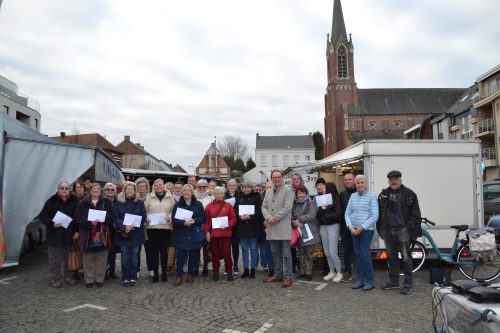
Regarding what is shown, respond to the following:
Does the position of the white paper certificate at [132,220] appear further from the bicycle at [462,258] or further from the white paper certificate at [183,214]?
the bicycle at [462,258]

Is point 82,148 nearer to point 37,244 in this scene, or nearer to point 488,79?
point 37,244

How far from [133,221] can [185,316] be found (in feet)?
7.41

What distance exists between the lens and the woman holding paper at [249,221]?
24.5 feet

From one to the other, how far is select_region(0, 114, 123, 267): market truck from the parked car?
15.2 metres

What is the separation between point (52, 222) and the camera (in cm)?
696

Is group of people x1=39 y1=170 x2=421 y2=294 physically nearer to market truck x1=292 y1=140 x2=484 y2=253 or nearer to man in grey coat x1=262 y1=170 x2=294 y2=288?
man in grey coat x1=262 y1=170 x2=294 y2=288

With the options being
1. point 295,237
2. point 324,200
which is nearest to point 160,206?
point 295,237

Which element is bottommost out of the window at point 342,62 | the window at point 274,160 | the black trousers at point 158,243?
the black trousers at point 158,243

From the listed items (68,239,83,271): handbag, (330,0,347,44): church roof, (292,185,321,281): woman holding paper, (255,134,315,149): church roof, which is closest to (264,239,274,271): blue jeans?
(292,185,321,281): woman holding paper

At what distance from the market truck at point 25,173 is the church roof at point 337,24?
6631 cm

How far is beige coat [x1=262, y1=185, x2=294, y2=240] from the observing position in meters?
7.00

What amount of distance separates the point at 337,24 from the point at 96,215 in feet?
232

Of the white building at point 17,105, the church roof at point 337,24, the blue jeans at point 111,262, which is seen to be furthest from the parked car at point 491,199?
the church roof at point 337,24

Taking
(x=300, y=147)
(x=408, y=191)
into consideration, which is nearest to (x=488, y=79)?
(x=408, y=191)
